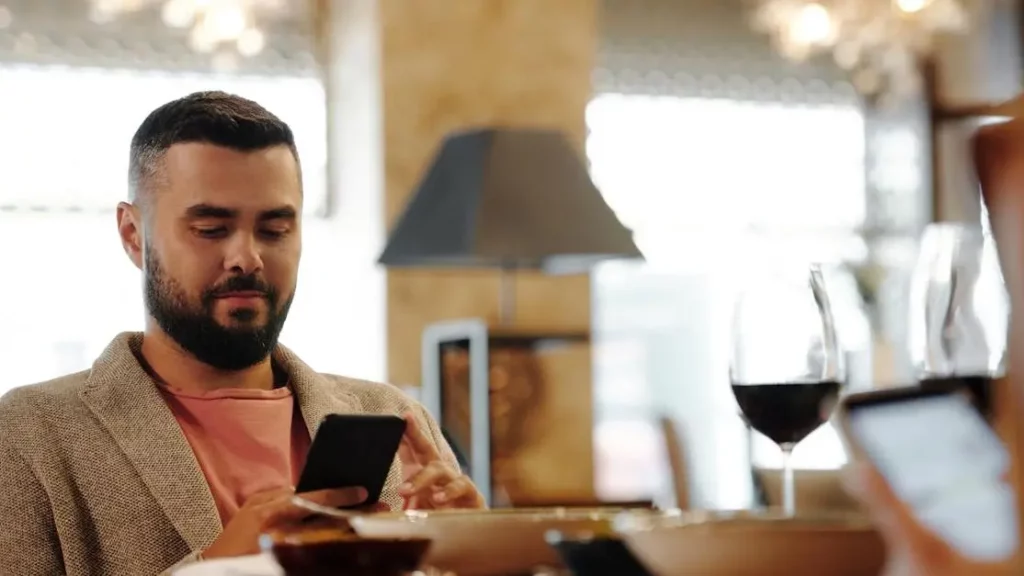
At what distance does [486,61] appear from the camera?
5.43m

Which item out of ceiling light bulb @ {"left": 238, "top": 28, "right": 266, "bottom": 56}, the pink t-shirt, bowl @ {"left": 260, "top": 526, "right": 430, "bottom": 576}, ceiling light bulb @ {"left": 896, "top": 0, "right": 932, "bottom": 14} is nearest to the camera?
bowl @ {"left": 260, "top": 526, "right": 430, "bottom": 576}

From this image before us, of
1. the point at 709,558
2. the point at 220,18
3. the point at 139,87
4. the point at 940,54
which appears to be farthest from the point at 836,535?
the point at 940,54

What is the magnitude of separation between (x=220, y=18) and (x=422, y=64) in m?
0.71

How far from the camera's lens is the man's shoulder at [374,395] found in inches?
75.0

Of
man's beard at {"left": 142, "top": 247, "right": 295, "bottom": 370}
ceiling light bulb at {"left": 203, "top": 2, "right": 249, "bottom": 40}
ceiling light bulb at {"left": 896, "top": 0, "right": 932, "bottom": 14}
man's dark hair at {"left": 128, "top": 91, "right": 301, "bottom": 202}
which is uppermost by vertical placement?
ceiling light bulb at {"left": 896, "top": 0, "right": 932, "bottom": 14}

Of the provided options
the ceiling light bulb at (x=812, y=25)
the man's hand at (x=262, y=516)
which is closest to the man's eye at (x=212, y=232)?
the man's hand at (x=262, y=516)

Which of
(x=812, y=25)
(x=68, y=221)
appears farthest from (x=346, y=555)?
(x=812, y=25)

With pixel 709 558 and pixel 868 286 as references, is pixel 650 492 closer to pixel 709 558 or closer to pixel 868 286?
pixel 868 286

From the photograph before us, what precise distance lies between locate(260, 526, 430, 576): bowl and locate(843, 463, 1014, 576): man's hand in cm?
27

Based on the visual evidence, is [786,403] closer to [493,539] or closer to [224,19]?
[493,539]

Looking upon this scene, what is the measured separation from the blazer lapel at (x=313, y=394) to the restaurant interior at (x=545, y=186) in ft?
4.64

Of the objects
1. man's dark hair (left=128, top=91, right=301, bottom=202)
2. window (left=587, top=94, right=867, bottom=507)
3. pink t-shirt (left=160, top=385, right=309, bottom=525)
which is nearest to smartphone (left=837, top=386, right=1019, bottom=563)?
pink t-shirt (left=160, top=385, right=309, bottom=525)

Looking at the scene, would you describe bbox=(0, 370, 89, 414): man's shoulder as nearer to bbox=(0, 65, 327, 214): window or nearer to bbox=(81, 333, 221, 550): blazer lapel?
bbox=(81, 333, 221, 550): blazer lapel

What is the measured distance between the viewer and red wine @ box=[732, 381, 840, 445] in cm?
100
